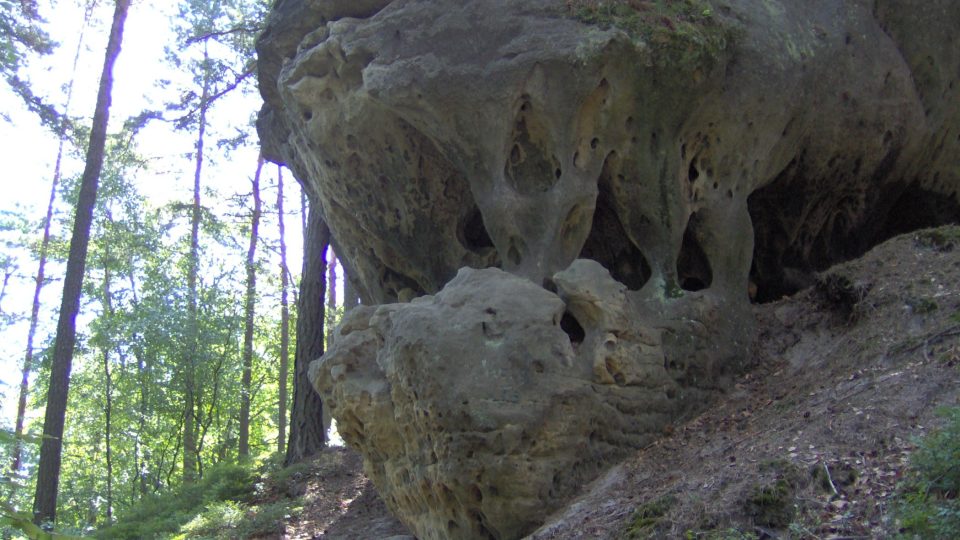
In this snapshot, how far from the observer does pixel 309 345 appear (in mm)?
16141

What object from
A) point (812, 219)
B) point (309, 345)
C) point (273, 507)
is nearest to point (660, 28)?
point (812, 219)

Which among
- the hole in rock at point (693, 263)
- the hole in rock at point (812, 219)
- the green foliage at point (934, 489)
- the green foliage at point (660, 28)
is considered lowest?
the green foliage at point (934, 489)

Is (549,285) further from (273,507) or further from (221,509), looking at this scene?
(221,509)

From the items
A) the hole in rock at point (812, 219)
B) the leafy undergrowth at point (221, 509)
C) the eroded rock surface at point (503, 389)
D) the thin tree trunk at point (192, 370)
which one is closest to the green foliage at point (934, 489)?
the eroded rock surface at point (503, 389)

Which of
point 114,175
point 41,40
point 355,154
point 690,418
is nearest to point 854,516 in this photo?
point 690,418

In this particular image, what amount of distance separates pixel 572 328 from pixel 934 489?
560 cm

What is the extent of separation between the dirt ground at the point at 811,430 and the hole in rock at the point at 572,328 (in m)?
1.64

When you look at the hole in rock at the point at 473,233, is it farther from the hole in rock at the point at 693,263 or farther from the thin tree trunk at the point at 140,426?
the thin tree trunk at the point at 140,426

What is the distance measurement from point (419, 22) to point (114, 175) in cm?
1318

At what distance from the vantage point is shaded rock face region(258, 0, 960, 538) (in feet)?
29.2

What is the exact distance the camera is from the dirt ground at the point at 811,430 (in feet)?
19.6

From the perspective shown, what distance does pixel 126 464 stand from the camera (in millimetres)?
22531

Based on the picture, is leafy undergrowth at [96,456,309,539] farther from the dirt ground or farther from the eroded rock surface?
the eroded rock surface

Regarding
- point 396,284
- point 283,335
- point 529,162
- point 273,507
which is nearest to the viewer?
point 529,162
